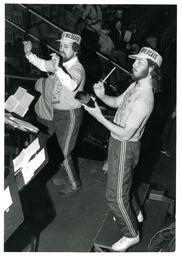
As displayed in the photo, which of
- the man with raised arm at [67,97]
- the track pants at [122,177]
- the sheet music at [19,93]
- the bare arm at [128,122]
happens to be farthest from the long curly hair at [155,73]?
the sheet music at [19,93]

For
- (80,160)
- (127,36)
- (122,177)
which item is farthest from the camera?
(127,36)

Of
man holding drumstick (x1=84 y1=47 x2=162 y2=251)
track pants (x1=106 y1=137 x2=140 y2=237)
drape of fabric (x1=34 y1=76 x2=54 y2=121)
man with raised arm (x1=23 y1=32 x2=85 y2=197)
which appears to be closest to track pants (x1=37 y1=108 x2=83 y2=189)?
man with raised arm (x1=23 y1=32 x2=85 y2=197)

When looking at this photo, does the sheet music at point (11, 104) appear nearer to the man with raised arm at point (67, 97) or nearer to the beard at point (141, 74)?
the man with raised arm at point (67, 97)

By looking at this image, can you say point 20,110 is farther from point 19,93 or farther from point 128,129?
point 128,129

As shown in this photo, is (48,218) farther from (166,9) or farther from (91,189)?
(166,9)

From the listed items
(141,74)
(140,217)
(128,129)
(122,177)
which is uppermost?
(141,74)

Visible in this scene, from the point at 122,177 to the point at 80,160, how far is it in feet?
6.18

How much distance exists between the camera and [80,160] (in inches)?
216

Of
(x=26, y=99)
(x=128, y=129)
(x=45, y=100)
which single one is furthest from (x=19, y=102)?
(x=128, y=129)

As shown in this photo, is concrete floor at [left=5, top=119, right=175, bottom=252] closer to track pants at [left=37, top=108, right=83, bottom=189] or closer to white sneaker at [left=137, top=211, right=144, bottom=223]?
white sneaker at [left=137, top=211, right=144, bottom=223]

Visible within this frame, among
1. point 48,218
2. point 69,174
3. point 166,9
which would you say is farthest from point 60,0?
point 166,9

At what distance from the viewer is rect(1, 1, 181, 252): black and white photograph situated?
3.46 metres

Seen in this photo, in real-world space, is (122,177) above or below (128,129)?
below
